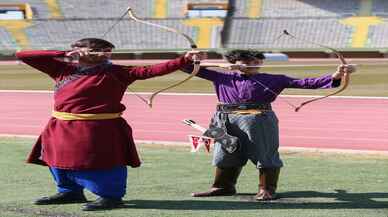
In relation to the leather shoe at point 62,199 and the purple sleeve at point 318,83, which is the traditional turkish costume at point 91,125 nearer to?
the leather shoe at point 62,199

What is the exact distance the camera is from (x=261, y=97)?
6895 millimetres

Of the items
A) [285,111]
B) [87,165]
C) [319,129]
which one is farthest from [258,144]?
[285,111]

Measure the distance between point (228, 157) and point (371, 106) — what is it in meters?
10.2

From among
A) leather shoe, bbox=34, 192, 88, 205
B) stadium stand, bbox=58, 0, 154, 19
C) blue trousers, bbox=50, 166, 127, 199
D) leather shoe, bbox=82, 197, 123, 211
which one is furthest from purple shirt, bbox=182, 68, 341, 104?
stadium stand, bbox=58, 0, 154, 19

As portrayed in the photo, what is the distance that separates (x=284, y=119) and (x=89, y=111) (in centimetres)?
888

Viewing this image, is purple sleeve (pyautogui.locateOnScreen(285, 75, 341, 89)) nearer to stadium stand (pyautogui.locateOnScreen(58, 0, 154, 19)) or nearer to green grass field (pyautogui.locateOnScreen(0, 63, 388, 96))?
green grass field (pyautogui.locateOnScreen(0, 63, 388, 96))

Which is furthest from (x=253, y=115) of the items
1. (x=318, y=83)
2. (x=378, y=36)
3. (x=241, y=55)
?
(x=378, y=36)

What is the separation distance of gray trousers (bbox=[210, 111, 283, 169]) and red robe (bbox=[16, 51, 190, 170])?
3.11 feet

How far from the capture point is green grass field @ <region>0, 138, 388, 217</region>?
6.37 metres

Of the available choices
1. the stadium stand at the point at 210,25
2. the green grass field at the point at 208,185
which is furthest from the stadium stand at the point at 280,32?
the green grass field at the point at 208,185

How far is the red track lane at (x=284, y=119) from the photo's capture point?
12.2 m

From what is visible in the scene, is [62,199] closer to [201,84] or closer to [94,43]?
[94,43]

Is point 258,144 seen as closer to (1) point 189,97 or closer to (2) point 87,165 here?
(2) point 87,165

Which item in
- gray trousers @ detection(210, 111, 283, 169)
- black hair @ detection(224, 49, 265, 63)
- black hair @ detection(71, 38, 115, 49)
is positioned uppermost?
black hair @ detection(71, 38, 115, 49)
